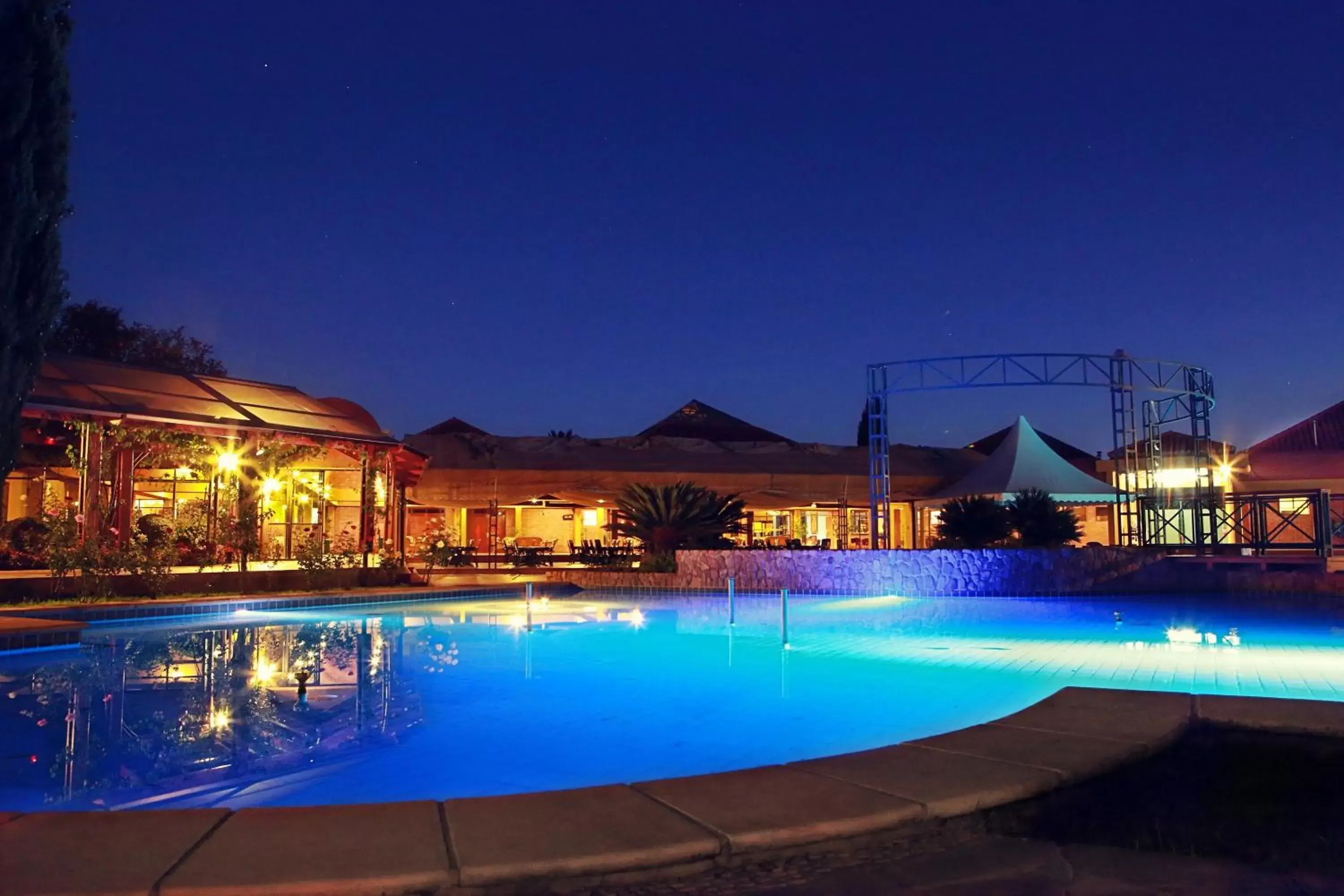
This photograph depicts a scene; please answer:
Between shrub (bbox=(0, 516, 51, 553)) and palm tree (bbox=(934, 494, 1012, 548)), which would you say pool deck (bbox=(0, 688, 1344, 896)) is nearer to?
shrub (bbox=(0, 516, 51, 553))

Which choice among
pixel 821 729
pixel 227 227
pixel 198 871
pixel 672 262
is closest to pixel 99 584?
pixel 821 729

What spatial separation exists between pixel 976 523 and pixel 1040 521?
3.83 feet

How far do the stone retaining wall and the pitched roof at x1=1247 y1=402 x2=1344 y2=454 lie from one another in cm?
1203

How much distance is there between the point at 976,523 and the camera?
17672mm

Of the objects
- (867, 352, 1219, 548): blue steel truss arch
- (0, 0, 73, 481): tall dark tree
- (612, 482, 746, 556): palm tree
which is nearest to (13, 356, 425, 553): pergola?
(612, 482, 746, 556): palm tree

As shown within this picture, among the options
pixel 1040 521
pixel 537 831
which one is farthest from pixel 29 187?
pixel 1040 521

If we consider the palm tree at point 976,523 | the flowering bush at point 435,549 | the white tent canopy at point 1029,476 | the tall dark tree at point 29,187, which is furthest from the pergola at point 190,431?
the white tent canopy at point 1029,476

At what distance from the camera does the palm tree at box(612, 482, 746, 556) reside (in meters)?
18.0

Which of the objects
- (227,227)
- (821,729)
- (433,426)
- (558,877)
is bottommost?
(821,729)

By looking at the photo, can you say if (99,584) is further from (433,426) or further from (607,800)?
(433,426)

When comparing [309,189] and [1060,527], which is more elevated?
[309,189]

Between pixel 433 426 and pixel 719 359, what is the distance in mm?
12214

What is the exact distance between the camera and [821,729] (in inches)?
219

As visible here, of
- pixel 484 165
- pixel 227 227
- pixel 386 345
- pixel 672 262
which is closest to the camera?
pixel 484 165
